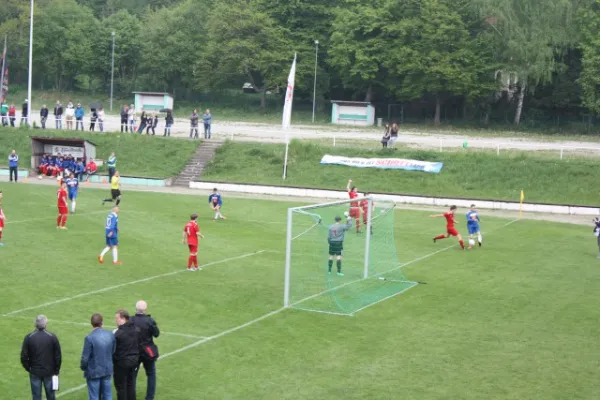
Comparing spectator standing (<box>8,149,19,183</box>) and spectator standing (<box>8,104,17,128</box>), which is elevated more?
spectator standing (<box>8,104,17,128</box>)

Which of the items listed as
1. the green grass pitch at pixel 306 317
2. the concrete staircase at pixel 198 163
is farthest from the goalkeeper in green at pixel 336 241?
the concrete staircase at pixel 198 163

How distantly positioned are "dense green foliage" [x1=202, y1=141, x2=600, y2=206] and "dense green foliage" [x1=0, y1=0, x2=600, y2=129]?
24.9 meters

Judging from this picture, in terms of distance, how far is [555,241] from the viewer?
34281 mm

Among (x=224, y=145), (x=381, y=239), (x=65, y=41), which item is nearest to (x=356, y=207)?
(x=381, y=239)

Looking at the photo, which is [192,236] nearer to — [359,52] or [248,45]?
[359,52]

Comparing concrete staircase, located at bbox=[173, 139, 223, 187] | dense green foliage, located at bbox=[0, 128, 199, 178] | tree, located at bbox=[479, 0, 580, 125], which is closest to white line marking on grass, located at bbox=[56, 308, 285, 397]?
concrete staircase, located at bbox=[173, 139, 223, 187]

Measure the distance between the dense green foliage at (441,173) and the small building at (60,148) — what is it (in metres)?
7.30

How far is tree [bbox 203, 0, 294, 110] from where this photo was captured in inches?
3403

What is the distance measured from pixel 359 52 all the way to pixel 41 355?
71.9 metres

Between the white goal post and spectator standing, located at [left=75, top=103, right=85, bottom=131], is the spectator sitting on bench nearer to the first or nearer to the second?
spectator standing, located at [left=75, top=103, right=85, bottom=131]

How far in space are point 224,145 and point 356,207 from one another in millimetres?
28822

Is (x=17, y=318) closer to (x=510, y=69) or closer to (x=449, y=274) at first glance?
(x=449, y=274)

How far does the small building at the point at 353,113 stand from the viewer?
7875 centimetres

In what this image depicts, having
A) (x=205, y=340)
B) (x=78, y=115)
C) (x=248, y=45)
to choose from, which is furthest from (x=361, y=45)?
(x=205, y=340)
